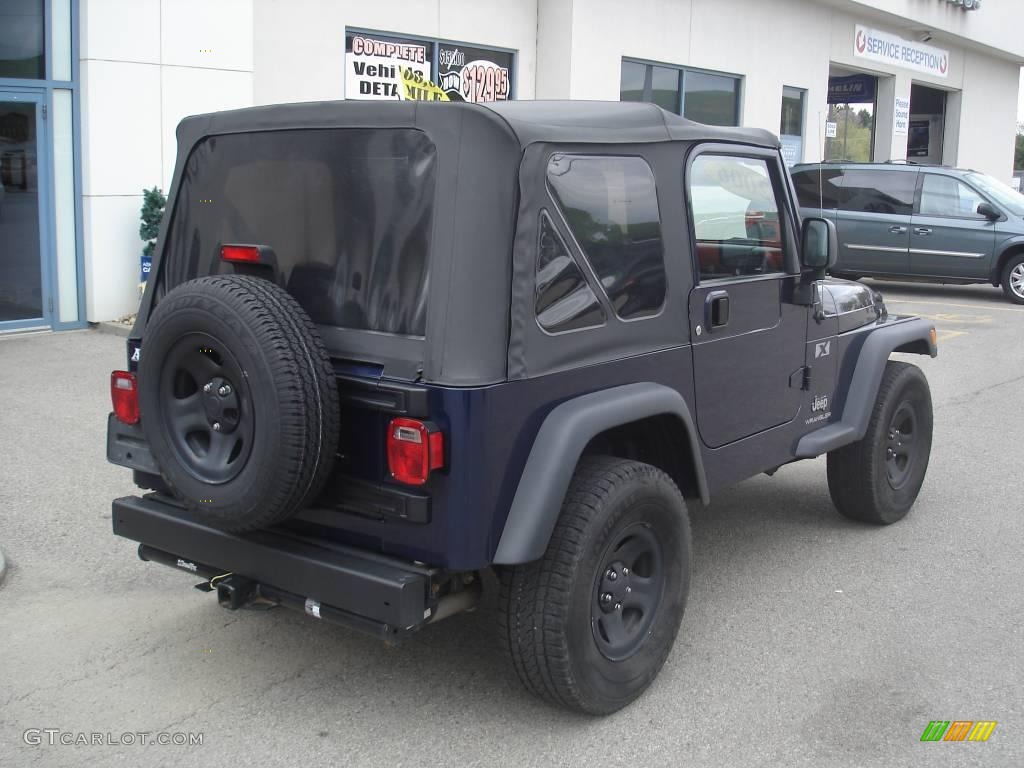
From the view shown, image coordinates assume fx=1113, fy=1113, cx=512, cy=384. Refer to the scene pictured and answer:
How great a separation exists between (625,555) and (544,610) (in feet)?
1.48

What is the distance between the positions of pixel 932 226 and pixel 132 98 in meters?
10.3

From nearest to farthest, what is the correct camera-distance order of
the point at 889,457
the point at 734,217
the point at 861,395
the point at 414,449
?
1. the point at 414,449
2. the point at 734,217
3. the point at 861,395
4. the point at 889,457

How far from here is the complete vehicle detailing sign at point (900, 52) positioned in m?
22.3

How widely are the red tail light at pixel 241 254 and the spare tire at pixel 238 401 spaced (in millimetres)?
234

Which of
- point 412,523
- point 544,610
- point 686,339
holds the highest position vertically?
point 686,339

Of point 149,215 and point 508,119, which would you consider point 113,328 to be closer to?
point 149,215

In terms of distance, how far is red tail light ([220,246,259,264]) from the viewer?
370cm

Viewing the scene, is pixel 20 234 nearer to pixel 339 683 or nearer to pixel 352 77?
pixel 352 77

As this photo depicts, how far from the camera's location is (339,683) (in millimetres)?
3969

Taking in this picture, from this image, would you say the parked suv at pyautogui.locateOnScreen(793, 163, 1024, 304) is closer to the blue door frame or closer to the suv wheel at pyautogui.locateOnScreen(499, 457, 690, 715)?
the blue door frame

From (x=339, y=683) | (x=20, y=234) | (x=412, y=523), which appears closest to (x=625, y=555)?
(x=412, y=523)

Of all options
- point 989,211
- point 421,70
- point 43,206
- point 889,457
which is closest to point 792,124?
point 989,211

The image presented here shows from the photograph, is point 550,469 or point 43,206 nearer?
point 550,469

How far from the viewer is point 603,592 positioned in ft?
12.2
